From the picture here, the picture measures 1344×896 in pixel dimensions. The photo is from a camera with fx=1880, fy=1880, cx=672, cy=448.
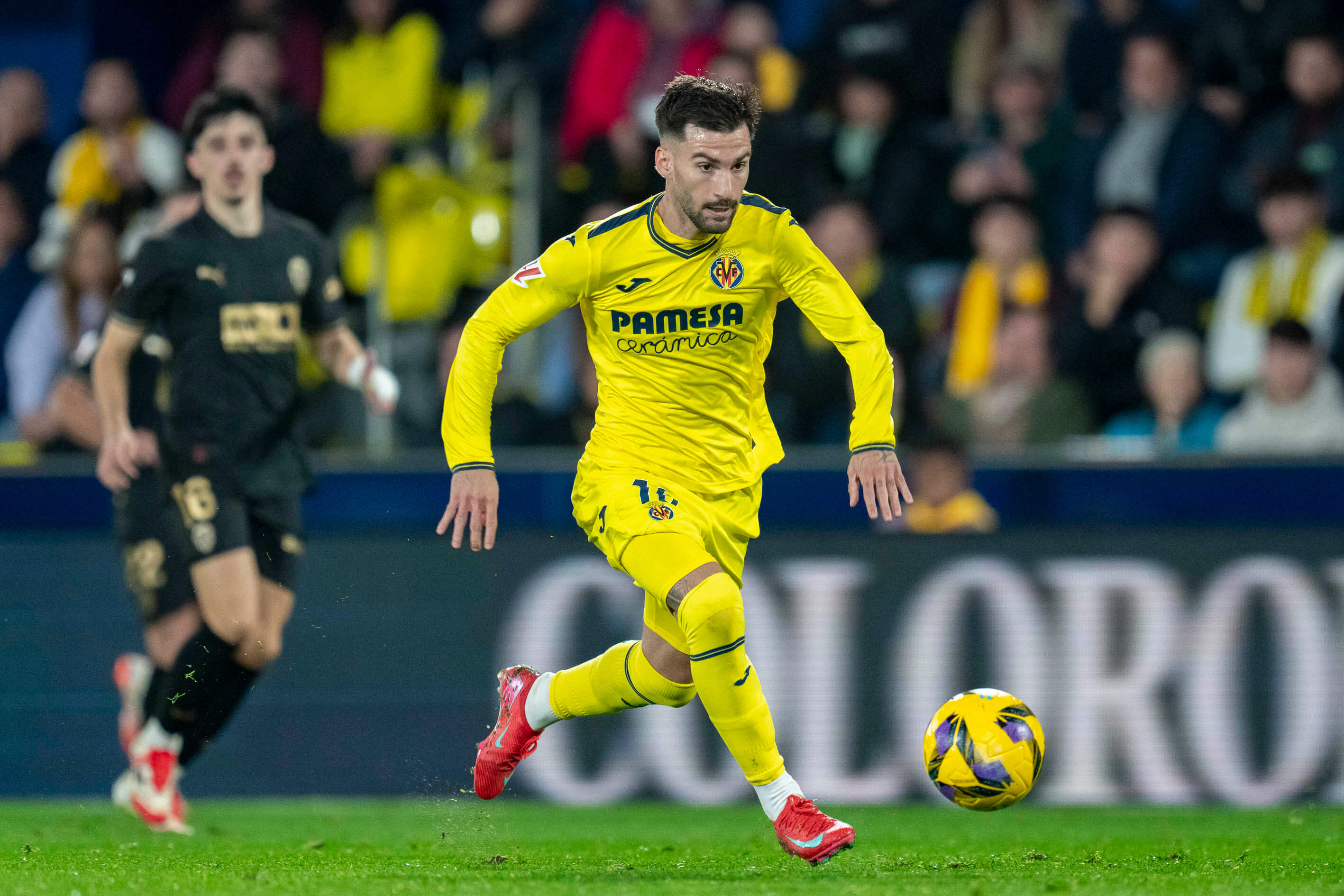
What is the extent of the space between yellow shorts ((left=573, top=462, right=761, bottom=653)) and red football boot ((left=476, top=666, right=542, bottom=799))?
60cm

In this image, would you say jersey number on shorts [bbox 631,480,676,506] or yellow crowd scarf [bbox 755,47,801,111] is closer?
jersey number on shorts [bbox 631,480,676,506]

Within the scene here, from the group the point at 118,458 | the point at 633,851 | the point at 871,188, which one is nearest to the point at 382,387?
the point at 118,458

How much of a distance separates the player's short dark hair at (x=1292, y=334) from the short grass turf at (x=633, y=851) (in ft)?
7.52

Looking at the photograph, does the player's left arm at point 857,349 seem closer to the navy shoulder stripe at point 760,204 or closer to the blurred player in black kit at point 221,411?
the navy shoulder stripe at point 760,204

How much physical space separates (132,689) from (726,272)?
4266 millimetres

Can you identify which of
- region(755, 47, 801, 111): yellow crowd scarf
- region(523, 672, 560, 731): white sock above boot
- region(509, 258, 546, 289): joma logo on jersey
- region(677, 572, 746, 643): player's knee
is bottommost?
region(523, 672, 560, 731): white sock above boot

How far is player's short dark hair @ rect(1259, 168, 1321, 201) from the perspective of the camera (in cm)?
988

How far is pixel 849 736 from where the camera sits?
29.1ft

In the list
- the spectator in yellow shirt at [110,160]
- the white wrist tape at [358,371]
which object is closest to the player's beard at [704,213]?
the white wrist tape at [358,371]

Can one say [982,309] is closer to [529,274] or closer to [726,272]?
[726,272]

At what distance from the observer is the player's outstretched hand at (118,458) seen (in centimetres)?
727

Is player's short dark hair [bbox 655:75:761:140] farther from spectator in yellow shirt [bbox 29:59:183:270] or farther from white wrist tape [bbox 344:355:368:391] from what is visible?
spectator in yellow shirt [bbox 29:59:183:270]

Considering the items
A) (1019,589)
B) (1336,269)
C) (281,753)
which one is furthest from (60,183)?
(1336,269)

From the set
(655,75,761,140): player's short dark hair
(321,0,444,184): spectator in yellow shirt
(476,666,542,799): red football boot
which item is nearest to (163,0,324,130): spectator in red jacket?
(321,0,444,184): spectator in yellow shirt
